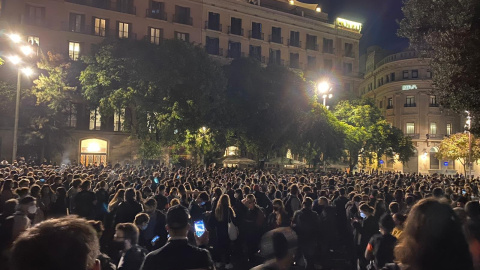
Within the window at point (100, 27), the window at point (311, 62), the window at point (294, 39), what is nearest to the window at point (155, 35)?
the window at point (100, 27)

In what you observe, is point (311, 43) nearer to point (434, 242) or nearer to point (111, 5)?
point (111, 5)

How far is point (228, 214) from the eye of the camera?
8.26m

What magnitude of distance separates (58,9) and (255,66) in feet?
75.0

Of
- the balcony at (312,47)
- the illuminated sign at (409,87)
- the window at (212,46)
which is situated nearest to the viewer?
the window at (212,46)

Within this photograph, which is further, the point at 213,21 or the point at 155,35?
the point at 213,21

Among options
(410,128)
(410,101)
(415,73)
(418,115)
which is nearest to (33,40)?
(415,73)

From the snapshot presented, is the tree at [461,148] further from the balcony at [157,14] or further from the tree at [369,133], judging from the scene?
the balcony at [157,14]

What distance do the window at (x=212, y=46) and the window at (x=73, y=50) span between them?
15.9m

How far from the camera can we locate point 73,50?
41.5 m

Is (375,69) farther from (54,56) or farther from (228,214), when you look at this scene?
(228,214)

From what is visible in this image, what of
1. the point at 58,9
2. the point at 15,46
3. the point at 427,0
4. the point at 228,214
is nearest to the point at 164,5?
the point at 58,9

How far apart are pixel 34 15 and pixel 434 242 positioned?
46342 millimetres

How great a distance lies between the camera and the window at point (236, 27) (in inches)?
1997

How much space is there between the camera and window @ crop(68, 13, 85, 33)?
41.2 meters
